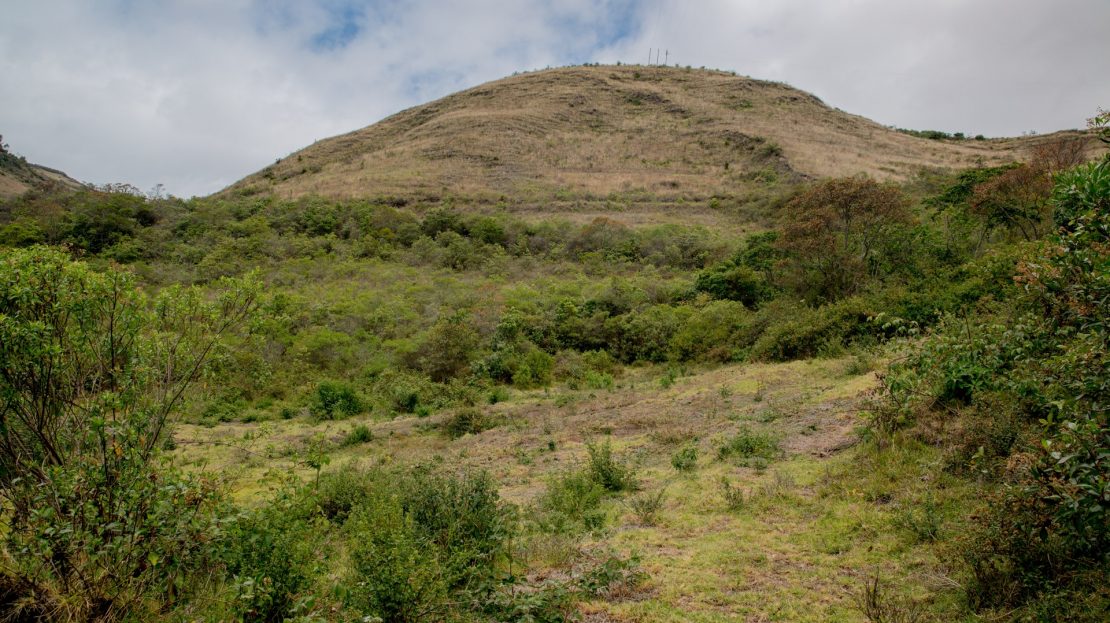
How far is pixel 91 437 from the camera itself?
3.37 m

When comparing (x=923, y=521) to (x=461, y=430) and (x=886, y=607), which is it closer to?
(x=886, y=607)

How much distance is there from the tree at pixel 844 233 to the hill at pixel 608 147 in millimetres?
22899

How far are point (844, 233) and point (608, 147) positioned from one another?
3583 cm

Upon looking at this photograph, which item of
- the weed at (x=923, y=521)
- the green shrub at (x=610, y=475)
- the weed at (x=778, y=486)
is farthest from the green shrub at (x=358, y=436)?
the weed at (x=923, y=521)

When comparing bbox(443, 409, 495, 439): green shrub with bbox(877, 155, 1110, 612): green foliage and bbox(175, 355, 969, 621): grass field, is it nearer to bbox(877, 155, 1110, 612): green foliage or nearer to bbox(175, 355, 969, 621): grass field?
bbox(175, 355, 969, 621): grass field

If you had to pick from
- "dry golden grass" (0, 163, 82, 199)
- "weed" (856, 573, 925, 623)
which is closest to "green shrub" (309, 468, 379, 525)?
"weed" (856, 573, 925, 623)

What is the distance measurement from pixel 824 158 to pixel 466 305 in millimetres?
33433

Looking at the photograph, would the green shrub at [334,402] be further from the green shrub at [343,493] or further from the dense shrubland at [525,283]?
the green shrub at [343,493]

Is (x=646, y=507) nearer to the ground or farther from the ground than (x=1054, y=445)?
Result: nearer to the ground

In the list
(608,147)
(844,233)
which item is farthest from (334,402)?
(608,147)

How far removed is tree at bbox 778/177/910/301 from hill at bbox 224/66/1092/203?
2290 centimetres

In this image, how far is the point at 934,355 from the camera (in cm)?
493

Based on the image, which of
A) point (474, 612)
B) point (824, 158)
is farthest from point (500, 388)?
point (824, 158)

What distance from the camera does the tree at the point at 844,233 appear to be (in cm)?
1609
